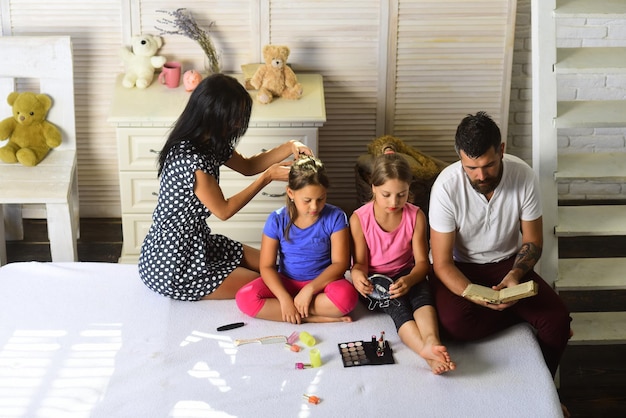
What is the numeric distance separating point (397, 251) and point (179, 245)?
69cm

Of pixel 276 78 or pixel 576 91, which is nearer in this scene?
pixel 276 78

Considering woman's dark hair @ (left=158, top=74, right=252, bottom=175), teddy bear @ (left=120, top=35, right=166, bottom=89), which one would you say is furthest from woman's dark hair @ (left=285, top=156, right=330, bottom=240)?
teddy bear @ (left=120, top=35, right=166, bottom=89)

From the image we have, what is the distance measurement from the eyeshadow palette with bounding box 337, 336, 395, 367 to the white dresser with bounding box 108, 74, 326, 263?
3.61 ft

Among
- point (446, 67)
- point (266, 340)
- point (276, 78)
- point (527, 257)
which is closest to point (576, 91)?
point (446, 67)

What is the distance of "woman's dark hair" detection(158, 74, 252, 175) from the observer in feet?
8.63

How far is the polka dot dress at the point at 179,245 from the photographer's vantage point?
2.71 meters

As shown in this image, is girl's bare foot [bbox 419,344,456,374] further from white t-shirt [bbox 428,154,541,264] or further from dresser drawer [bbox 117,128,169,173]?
dresser drawer [bbox 117,128,169,173]

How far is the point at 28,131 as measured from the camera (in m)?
3.48

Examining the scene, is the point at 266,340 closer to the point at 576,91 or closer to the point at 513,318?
the point at 513,318

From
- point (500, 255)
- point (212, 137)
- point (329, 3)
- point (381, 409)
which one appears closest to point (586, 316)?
point (500, 255)

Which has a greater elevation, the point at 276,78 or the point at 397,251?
the point at 276,78

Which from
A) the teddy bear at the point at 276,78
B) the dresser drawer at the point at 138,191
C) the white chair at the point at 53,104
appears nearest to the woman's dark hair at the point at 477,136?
the teddy bear at the point at 276,78

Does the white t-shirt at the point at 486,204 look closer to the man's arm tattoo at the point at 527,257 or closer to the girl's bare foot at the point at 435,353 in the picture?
the man's arm tattoo at the point at 527,257

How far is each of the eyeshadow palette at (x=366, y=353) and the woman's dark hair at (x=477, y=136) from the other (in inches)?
23.6
